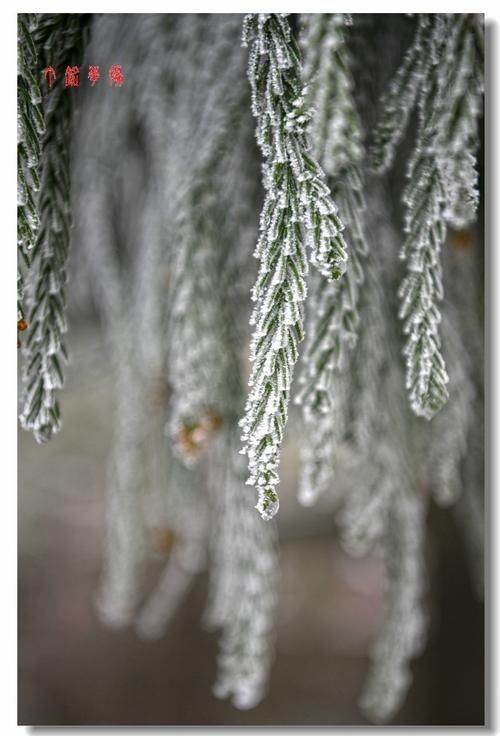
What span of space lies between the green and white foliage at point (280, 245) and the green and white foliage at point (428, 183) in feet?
0.40

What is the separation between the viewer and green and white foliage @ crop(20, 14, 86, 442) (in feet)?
2.24

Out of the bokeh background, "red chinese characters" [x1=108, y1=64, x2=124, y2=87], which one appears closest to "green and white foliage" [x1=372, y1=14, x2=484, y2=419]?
"red chinese characters" [x1=108, y1=64, x2=124, y2=87]

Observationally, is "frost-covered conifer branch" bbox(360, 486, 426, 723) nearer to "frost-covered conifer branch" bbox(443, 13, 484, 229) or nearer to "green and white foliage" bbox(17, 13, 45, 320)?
"frost-covered conifer branch" bbox(443, 13, 484, 229)

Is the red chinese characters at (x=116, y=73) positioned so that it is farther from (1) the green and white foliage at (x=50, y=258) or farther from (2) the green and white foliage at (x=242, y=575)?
(2) the green and white foliage at (x=242, y=575)

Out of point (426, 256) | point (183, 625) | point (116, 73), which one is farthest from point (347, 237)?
point (183, 625)

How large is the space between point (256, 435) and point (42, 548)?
7.84 feet

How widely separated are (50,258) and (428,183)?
0.41m

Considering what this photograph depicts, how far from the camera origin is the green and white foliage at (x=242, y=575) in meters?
0.90

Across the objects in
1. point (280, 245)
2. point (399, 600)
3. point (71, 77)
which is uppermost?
point (71, 77)

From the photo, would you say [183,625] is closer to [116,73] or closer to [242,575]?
[242,575]

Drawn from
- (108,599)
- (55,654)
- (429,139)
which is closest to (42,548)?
(55,654)

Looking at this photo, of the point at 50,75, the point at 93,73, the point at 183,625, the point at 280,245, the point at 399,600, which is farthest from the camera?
the point at 183,625

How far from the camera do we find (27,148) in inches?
24.7

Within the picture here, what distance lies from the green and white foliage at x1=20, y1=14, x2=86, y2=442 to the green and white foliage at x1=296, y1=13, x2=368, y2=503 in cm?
27
